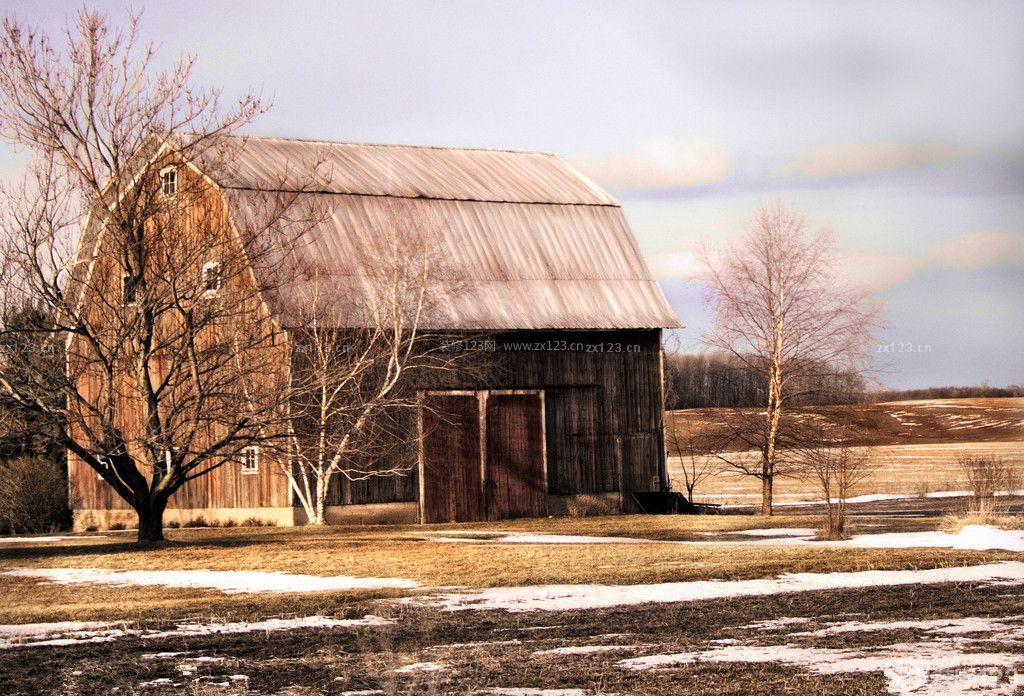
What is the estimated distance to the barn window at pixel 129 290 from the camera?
22797mm

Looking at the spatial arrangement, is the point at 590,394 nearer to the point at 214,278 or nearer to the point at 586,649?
the point at 214,278

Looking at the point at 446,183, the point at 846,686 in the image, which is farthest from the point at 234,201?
the point at 846,686

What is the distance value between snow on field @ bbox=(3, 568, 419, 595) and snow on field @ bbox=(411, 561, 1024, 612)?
1523 millimetres

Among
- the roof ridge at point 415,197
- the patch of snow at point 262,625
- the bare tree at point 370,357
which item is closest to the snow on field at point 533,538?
the bare tree at point 370,357

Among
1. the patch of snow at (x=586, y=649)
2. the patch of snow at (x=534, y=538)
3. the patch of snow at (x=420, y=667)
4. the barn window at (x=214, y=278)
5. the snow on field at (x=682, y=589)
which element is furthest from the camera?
the barn window at (x=214, y=278)

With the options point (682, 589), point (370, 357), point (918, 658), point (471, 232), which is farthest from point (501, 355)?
point (918, 658)

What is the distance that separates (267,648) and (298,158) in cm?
2101

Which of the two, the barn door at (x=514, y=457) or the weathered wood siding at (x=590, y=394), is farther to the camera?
the weathered wood siding at (x=590, y=394)

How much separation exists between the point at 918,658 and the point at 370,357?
59.9 ft

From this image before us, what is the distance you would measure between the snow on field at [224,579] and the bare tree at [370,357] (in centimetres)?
685

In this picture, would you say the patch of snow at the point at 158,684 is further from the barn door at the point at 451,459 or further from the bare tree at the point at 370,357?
the barn door at the point at 451,459

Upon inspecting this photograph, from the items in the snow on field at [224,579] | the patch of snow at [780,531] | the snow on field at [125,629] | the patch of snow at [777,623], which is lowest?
the patch of snow at [780,531]

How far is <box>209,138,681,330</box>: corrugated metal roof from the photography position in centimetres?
2831

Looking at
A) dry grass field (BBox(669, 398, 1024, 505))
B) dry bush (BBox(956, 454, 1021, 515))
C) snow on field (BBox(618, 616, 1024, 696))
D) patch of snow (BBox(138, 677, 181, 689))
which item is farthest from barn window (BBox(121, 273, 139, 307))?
dry bush (BBox(956, 454, 1021, 515))
